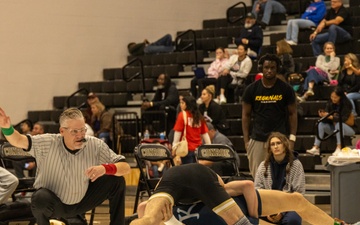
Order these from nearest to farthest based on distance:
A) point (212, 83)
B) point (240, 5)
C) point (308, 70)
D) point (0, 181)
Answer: point (0, 181)
point (308, 70)
point (212, 83)
point (240, 5)

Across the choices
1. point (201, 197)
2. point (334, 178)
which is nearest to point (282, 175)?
point (334, 178)

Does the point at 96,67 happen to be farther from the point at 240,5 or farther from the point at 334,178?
the point at 334,178

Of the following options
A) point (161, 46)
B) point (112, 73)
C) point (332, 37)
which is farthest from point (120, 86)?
point (332, 37)

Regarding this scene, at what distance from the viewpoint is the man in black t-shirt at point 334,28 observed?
14.6m

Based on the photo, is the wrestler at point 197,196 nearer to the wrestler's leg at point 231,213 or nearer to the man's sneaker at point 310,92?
the wrestler's leg at point 231,213

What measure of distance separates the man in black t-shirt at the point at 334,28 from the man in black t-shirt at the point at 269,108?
5.29 meters

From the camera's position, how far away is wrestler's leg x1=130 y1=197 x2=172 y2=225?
6.17 meters

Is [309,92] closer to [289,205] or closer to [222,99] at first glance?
[222,99]

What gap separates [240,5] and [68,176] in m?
12.7

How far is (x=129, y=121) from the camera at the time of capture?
1549 cm

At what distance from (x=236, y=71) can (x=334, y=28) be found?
5.86 feet

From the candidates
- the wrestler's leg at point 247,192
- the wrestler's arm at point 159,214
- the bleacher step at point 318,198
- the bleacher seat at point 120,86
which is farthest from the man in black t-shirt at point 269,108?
the bleacher seat at point 120,86

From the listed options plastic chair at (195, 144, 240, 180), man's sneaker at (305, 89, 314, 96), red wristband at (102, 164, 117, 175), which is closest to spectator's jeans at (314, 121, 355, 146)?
man's sneaker at (305, 89, 314, 96)

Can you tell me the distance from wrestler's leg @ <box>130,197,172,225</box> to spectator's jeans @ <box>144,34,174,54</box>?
454 inches
